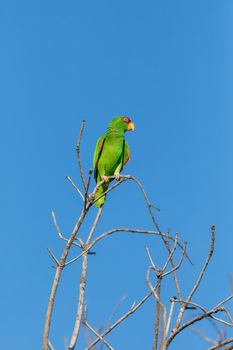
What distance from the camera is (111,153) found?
317 inches

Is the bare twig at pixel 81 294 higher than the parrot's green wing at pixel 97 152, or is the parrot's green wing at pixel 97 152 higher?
the parrot's green wing at pixel 97 152

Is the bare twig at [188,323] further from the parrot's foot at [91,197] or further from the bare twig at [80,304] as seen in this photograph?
the parrot's foot at [91,197]

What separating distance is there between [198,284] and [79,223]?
70 cm

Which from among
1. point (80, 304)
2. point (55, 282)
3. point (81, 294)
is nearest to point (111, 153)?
point (81, 294)

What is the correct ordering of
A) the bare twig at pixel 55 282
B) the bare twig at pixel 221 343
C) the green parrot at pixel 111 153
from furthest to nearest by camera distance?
the green parrot at pixel 111 153
the bare twig at pixel 55 282
the bare twig at pixel 221 343

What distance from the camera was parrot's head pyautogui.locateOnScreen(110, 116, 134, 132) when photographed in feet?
28.3

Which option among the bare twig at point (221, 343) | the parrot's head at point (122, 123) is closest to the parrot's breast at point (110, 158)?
the parrot's head at point (122, 123)

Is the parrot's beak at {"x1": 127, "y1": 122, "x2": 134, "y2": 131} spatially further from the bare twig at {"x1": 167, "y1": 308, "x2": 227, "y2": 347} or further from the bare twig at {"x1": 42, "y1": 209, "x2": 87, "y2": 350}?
the bare twig at {"x1": 167, "y1": 308, "x2": 227, "y2": 347}

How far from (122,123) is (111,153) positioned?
31.8 inches

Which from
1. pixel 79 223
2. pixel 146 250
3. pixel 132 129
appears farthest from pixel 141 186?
pixel 132 129

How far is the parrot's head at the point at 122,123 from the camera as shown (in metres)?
8.62

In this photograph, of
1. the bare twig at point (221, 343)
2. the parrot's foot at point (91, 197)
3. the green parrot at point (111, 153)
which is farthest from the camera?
the green parrot at point (111, 153)

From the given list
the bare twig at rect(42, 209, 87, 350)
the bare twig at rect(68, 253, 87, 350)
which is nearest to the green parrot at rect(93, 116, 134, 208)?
the bare twig at rect(68, 253, 87, 350)

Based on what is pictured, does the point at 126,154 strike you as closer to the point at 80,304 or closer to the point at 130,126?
the point at 130,126
